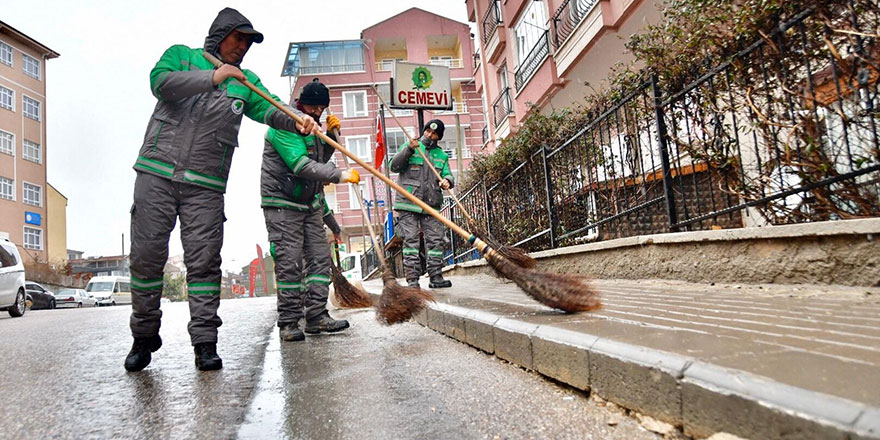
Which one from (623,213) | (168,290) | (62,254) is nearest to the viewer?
(623,213)

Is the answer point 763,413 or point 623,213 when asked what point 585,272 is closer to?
point 623,213

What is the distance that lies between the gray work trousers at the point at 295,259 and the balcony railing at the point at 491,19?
1483 centimetres

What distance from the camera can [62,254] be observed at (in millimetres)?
43344

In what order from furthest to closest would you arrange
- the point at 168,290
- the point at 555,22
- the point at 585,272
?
the point at 168,290 → the point at 555,22 → the point at 585,272

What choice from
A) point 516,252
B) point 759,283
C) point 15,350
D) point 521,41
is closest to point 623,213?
point 516,252

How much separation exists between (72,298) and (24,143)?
582 inches

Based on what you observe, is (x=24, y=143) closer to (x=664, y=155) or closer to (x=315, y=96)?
(x=315, y=96)

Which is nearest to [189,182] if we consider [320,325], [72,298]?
[320,325]

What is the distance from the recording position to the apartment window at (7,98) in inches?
1433

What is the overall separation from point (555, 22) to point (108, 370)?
12110 millimetres

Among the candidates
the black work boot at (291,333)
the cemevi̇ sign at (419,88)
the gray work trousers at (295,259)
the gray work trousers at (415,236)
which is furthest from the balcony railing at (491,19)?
the black work boot at (291,333)

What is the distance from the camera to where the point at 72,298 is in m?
29.5

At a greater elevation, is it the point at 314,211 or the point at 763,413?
the point at 314,211

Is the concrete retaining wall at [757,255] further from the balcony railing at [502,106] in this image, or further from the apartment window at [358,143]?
the apartment window at [358,143]
